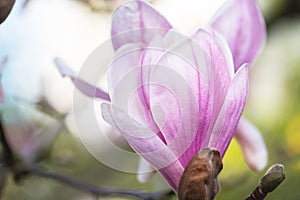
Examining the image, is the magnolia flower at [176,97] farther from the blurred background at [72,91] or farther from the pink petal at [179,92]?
the blurred background at [72,91]

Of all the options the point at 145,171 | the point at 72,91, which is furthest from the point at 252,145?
the point at 72,91

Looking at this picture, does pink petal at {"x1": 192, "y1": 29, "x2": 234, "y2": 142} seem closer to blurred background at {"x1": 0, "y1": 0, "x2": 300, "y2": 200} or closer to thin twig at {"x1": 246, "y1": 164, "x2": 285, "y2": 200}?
thin twig at {"x1": 246, "y1": 164, "x2": 285, "y2": 200}

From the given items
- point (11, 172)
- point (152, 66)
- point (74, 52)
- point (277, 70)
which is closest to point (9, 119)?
point (11, 172)

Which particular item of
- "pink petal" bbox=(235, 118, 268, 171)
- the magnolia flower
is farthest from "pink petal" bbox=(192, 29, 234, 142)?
"pink petal" bbox=(235, 118, 268, 171)

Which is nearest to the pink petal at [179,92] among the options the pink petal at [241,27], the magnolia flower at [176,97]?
the magnolia flower at [176,97]

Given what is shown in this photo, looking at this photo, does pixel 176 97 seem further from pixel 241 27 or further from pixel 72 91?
pixel 72 91

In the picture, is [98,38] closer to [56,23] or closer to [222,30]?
[56,23]

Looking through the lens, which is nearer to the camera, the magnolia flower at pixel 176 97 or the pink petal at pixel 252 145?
the magnolia flower at pixel 176 97

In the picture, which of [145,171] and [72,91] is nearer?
[145,171]
